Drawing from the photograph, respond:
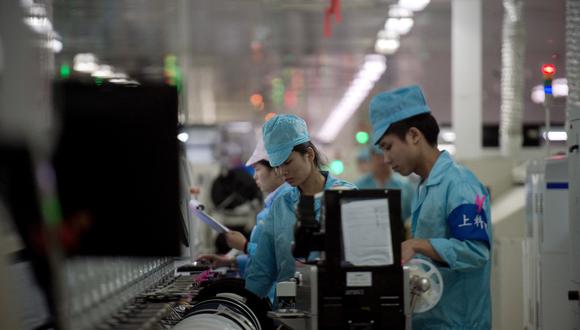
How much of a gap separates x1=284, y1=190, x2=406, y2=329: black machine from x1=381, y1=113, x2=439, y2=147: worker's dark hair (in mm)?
536

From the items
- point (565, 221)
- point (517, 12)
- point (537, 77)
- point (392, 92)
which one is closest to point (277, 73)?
point (537, 77)

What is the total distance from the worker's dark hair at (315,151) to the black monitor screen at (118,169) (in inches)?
47.0

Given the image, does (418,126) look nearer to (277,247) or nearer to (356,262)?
(356,262)

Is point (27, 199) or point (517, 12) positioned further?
point (517, 12)

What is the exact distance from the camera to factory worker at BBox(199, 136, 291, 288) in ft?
14.6

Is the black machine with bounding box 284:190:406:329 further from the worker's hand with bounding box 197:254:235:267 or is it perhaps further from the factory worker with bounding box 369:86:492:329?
the worker's hand with bounding box 197:254:235:267

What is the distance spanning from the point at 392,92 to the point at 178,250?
114cm

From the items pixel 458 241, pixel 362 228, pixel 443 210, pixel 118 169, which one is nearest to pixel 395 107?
pixel 443 210

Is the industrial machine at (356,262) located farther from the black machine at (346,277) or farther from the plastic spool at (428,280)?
the plastic spool at (428,280)

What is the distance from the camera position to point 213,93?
82.2ft

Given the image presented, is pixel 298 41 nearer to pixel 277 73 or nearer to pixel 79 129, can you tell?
pixel 277 73

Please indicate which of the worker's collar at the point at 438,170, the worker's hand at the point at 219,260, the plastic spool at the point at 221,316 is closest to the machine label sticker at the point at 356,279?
the plastic spool at the point at 221,316

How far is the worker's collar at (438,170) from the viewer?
3.30 metres

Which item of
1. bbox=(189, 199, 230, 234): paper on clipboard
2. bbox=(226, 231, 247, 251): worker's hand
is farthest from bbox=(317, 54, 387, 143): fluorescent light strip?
bbox=(226, 231, 247, 251): worker's hand
